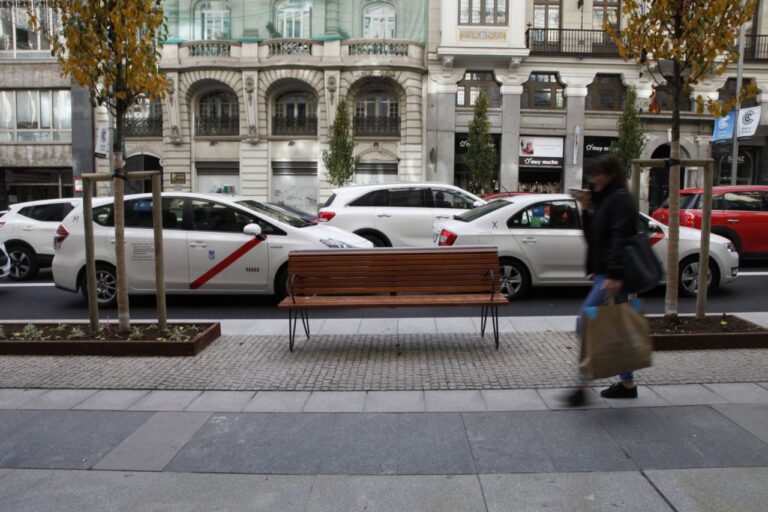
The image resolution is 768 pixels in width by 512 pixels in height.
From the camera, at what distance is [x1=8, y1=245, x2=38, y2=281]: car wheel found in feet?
41.1

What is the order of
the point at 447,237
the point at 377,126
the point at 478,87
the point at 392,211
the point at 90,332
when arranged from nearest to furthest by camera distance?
the point at 90,332
the point at 447,237
the point at 392,211
the point at 478,87
the point at 377,126

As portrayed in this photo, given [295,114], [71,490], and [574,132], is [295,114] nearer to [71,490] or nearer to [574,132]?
[574,132]

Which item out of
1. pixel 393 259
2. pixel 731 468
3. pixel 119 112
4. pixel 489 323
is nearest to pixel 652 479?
pixel 731 468

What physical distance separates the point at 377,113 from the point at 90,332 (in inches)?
965

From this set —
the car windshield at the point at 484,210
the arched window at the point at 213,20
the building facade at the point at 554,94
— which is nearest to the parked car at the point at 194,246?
the car windshield at the point at 484,210

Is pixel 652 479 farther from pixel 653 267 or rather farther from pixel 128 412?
pixel 128 412

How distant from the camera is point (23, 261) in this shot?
1259cm

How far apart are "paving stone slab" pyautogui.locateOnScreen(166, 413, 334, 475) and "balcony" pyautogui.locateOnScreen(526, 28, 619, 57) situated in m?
27.7

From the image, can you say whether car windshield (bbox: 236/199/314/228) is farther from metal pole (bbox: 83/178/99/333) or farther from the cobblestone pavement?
the cobblestone pavement

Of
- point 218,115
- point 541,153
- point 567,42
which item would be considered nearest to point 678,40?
point 541,153

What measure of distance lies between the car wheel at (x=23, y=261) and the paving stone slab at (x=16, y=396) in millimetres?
8339

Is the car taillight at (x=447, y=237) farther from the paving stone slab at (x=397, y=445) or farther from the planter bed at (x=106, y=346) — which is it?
the paving stone slab at (x=397, y=445)

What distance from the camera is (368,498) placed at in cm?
336

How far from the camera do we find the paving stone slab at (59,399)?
4879 mm
